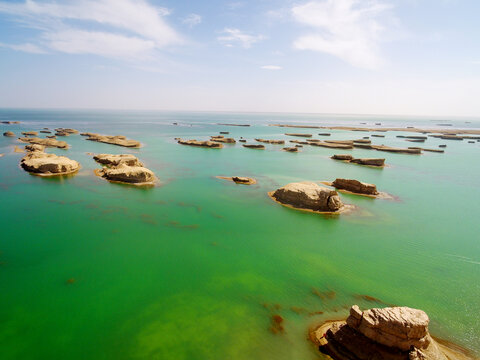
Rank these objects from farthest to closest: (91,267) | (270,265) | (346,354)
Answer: (270,265) < (91,267) < (346,354)

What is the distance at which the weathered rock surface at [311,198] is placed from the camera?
2272 centimetres

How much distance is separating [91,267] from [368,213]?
22.0 metres

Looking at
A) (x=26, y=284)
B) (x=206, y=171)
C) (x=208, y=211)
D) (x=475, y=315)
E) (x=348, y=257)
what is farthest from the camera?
(x=206, y=171)

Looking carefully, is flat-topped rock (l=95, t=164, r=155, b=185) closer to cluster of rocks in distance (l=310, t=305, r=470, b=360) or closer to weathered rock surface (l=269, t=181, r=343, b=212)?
weathered rock surface (l=269, t=181, r=343, b=212)

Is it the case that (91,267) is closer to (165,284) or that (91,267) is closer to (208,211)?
(165,284)

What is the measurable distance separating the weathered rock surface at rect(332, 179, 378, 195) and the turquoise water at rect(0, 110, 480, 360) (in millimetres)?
1735

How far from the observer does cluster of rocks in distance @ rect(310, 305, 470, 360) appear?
8.32m

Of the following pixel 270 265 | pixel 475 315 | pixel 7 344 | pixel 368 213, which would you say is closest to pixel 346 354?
pixel 270 265

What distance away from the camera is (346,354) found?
8875 millimetres

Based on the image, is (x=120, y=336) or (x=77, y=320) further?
(x=77, y=320)

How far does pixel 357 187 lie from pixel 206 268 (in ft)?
68.7

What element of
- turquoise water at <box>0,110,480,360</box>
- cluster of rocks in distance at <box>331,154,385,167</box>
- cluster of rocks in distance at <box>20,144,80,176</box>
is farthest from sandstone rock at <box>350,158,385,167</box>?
cluster of rocks in distance at <box>20,144,80,176</box>

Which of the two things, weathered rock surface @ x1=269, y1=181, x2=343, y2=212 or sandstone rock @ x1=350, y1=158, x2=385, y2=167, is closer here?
weathered rock surface @ x1=269, y1=181, x2=343, y2=212

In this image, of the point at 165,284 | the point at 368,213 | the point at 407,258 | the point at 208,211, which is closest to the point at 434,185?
the point at 368,213
